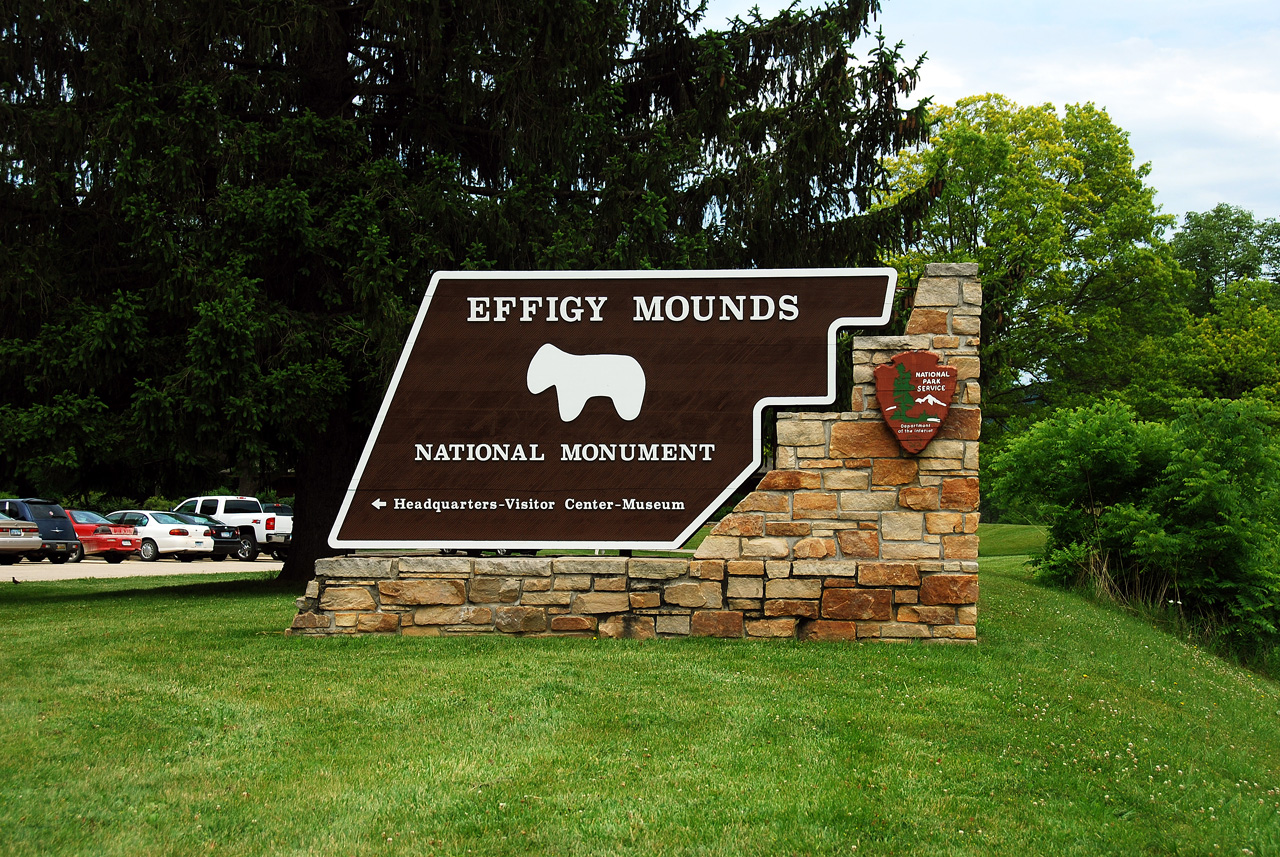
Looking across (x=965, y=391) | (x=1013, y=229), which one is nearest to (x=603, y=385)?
(x=965, y=391)

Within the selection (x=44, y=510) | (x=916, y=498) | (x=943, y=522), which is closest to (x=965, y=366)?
(x=916, y=498)

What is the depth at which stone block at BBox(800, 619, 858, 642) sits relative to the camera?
9.33 m

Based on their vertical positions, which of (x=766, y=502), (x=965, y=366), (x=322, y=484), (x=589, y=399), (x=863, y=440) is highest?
(x=965, y=366)

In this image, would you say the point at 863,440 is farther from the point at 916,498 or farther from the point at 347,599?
the point at 347,599

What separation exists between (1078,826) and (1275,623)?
13.0 meters

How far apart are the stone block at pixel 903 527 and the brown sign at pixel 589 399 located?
1278mm

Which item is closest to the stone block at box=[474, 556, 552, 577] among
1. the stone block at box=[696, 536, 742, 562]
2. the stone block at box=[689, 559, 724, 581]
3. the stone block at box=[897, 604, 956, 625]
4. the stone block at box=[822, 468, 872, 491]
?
the stone block at box=[689, 559, 724, 581]

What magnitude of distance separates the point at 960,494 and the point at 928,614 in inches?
43.2

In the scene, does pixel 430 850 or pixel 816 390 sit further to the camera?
pixel 816 390

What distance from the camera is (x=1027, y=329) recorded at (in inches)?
1148

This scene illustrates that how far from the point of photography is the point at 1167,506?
49.5 ft

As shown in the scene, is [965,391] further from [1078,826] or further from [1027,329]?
[1027,329]

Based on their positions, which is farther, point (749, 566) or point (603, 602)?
point (603, 602)

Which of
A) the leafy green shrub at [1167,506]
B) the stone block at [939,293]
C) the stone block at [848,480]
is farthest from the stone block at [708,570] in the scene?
the leafy green shrub at [1167,506]
